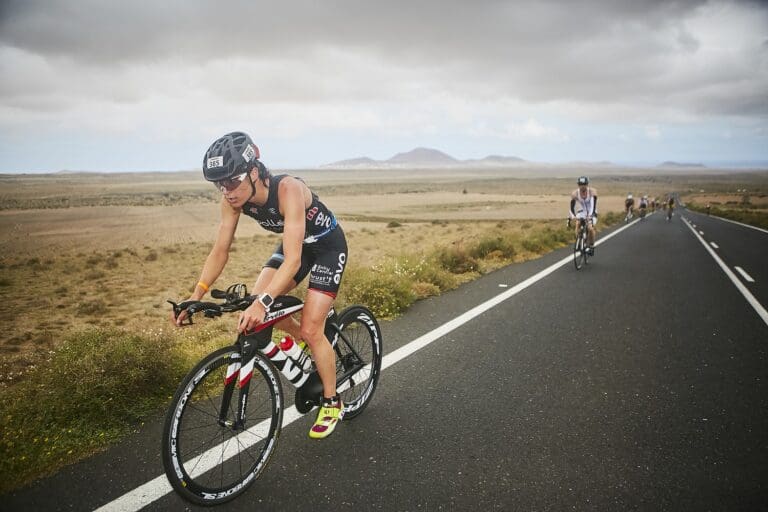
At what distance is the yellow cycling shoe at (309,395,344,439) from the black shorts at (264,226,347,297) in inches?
33.7

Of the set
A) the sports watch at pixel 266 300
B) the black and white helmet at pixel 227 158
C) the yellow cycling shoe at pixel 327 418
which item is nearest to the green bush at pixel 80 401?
the yellow cycling shoe at pixel 327 418

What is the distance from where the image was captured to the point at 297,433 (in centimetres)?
341

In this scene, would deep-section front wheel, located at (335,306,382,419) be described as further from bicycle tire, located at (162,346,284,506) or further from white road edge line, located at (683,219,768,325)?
white road edge line, located at (683,219,768,325)

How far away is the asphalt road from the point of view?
2.68m

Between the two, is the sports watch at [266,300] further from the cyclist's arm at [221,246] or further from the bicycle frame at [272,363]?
the cyclist's arm at [221,246]

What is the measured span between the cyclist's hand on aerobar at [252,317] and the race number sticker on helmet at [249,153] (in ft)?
3.20

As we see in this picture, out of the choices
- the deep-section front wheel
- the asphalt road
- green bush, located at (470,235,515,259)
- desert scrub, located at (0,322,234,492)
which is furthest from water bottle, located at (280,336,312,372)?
green bush, located at (470,235,515,259)

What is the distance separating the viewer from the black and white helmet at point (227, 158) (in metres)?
2.71

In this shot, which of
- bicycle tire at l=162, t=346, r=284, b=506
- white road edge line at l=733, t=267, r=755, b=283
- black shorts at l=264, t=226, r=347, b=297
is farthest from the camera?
white road edge line at l=733, t=267, r=755, b=283

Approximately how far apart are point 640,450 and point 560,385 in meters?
1.12

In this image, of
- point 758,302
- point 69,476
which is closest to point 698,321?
point 758,302

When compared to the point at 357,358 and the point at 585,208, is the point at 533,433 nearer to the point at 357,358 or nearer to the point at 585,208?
the point at 357,358

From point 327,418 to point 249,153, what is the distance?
6.75 feet

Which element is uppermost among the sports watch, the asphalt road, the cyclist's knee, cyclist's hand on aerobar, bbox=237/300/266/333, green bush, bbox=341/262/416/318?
the sports watch
